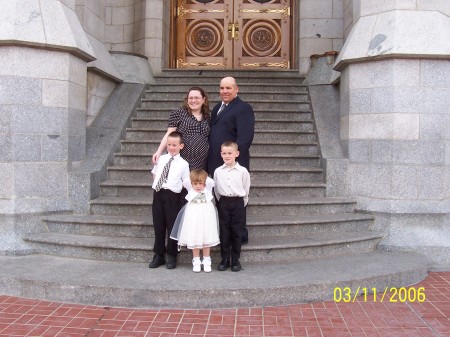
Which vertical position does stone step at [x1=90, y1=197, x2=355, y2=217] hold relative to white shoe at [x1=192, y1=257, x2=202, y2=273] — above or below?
above

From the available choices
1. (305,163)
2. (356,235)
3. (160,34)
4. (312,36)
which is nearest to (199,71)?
(160,34)

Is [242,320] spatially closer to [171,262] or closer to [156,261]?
[171,262]

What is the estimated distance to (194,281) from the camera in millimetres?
4348

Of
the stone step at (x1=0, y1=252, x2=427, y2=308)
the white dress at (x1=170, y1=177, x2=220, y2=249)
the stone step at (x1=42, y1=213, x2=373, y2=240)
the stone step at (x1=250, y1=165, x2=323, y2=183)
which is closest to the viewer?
the stone step at (x1=0, y1=252, x2=427, y2=308)

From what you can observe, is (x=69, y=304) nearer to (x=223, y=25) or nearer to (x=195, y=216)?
(x=195, y=216)

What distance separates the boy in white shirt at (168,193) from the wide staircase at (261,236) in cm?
20

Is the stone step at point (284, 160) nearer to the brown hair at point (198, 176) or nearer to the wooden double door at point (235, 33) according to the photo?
the brown hair at point (198, 176)

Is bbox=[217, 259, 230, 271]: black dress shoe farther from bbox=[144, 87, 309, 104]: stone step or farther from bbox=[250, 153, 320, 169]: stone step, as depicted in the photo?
bbox=[144, 87, 309, 104]: stone step

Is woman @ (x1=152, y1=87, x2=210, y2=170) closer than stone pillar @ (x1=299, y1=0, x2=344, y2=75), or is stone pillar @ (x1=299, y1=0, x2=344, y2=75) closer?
woman @ (x1=152, y1=87, x2=210, y2=170)

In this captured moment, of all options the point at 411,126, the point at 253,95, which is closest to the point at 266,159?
the point at 253,95

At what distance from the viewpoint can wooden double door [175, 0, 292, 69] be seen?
34.1 feet

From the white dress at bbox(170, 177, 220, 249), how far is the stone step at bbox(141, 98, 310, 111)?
394cm

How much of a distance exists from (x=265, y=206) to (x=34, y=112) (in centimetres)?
300
